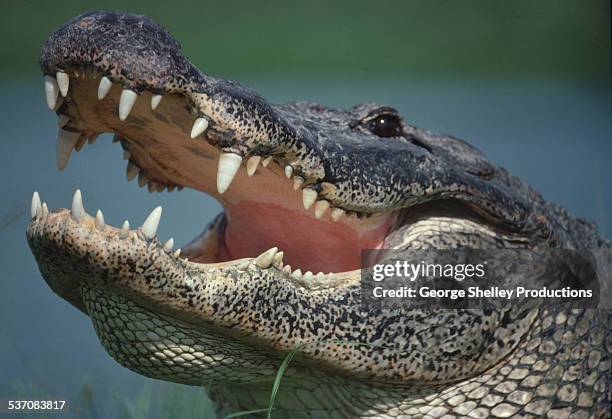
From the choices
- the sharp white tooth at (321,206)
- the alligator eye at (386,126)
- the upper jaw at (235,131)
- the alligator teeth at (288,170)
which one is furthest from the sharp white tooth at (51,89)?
the alligator eye at (386,126)

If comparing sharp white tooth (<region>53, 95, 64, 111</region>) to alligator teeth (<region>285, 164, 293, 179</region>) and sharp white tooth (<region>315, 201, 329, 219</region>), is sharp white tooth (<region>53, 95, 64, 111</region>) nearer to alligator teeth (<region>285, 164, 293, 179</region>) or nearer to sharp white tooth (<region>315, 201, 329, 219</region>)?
alligator teeth (<region>285, 164, 293, 179</region>)

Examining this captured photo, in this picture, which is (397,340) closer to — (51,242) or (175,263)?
(175,263)

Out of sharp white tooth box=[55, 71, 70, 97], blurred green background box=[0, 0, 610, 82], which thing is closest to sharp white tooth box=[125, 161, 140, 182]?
sharp white tooth box=[55, 71, 70, 97]

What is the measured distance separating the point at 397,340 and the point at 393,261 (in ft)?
0.76

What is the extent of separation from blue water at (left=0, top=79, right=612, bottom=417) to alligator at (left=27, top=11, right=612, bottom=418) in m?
1.03

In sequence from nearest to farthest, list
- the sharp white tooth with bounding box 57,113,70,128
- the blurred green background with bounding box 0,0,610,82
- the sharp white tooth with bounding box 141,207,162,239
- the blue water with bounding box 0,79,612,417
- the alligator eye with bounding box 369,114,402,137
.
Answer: the sharp white tooth with bounding box 141,207,162,239, the sharp white tooth with bounding box 57,113,70,128, the alligator eye with bounding box 369,114,402,137, the blue water with bounding box 0,79,612,417, the blurred green background with bounding box 0,0,610,82

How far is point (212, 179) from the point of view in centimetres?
240

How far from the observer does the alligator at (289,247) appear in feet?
5.80

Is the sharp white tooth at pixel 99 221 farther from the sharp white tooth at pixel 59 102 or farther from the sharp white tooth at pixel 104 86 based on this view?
the sharp white tooth at pixel 59 102

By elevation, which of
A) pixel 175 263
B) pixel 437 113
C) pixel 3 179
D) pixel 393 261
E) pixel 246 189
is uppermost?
pixel 437 113

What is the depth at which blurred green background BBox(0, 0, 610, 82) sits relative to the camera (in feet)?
17.4

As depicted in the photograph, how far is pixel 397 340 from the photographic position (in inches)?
83.4

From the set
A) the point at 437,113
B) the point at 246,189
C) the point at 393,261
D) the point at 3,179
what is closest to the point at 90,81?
the point at 246,189

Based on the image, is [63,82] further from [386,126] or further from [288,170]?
[386,126]
